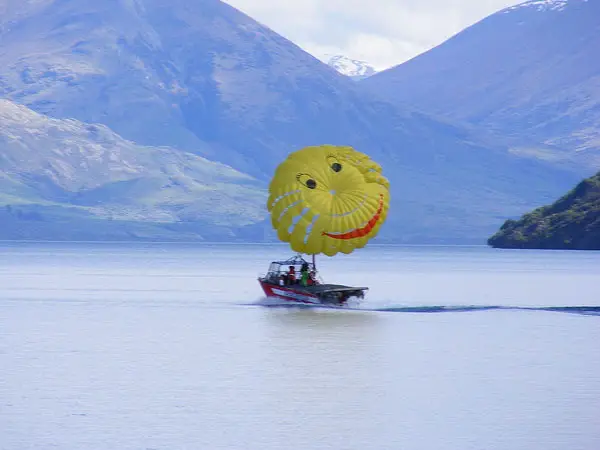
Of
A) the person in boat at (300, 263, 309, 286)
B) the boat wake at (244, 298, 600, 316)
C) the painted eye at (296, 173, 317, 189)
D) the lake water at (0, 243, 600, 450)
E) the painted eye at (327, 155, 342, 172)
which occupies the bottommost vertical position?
the lake water at (0, 243, 600, 450)

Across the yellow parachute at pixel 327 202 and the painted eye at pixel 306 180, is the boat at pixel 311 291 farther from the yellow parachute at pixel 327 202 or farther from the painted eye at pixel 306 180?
the painted eye at pixel 306 180

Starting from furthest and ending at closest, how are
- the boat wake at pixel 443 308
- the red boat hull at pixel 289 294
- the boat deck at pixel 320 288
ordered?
the boat wake at pixel 443 308 < the red boat hull at pixel 289 294 < the boat deck at pixel 320 288

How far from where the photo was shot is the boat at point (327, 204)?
91125 mm

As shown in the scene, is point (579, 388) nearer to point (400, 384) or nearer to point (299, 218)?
point (400, 384)

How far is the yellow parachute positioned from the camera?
299ft

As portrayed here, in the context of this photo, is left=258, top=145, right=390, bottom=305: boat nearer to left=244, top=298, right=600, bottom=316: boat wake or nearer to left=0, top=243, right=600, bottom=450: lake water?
left=244, top=298, right=600, bottom=316: boat wake

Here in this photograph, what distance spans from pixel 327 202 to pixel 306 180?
229 cm

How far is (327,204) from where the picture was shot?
3590 inches

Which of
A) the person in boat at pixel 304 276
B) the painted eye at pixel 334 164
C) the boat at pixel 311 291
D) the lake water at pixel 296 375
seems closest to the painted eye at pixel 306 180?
the painted eye at pixel 334 164

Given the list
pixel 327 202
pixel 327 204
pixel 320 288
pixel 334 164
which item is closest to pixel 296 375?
pixel 327 204

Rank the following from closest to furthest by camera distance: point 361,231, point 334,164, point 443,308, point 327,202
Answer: point 327,202 < point 361,231 < point 334,164 < point 443,308

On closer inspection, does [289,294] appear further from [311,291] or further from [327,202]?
[327,202]

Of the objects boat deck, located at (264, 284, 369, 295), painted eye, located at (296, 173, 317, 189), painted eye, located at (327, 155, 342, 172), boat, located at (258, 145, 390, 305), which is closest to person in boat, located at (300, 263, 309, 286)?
boat deck, located at (264, 284, 369, 295)

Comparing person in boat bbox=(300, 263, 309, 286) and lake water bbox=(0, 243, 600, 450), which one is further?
person in boat bbox=(300, 263, 309, 286)
